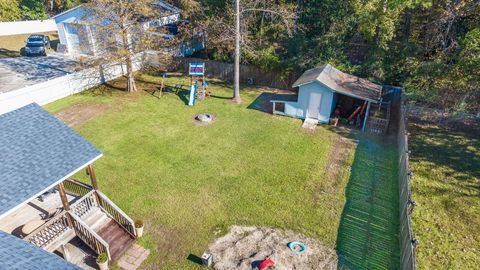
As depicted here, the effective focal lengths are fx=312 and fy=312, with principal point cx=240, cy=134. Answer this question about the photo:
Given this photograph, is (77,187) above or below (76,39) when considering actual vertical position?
below

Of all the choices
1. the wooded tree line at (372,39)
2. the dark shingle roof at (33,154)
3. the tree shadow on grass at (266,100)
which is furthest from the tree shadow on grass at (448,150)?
the dark shingle roof at (33,154)

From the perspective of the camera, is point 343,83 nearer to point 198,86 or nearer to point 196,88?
point 196,88

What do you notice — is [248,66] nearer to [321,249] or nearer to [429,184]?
[429,184]

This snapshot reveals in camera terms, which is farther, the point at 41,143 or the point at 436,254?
the point at 436,254

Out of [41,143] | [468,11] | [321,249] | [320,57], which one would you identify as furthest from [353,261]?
[468,11]

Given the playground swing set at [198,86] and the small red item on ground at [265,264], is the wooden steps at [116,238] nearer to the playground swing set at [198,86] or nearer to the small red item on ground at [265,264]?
the small red item on ground at [265,264]

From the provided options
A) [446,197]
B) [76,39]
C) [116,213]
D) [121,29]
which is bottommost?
[446,197]

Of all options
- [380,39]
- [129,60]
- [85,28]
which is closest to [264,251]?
[129,60]
